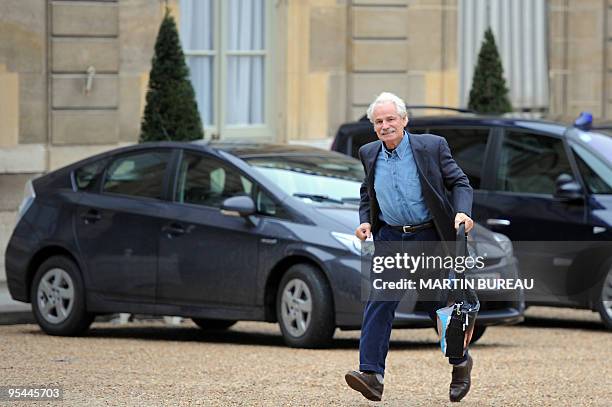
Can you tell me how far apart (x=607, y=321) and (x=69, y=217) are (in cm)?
432

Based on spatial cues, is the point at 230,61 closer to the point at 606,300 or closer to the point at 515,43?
the point at 515,43

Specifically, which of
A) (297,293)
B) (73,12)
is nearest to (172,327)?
(297,293)

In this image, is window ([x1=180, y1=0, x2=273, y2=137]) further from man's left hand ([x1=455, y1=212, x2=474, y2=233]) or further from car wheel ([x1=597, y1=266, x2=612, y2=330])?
man's left hand ([x1=455, y1=212, x2=474, y2=233])

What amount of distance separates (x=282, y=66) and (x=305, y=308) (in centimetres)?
945

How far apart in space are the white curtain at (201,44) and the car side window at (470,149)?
6.51 meters

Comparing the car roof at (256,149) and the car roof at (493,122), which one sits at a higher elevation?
the car roof at (493,122)

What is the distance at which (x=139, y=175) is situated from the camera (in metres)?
13.1

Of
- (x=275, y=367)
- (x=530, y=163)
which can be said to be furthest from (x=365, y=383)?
(x=530, y=163)

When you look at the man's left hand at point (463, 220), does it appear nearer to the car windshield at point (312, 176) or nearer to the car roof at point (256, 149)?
the car windshield at point (312, 176)

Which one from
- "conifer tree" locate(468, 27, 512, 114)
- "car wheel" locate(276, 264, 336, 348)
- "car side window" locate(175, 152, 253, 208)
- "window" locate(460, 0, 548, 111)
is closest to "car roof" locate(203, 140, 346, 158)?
"car side window" locate(175, 152, 253, 208)

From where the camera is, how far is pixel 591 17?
2352cm

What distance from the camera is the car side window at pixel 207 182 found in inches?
487

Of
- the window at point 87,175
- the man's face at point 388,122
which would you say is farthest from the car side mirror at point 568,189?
the man's face at point 388,122

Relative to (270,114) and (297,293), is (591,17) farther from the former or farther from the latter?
(297,293)
